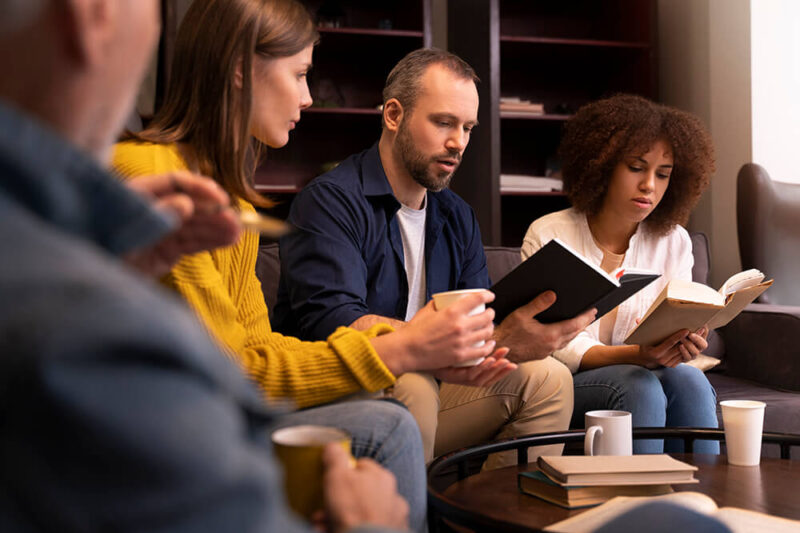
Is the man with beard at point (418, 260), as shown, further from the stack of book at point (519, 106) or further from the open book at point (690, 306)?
the stack of book at point (519, 106)

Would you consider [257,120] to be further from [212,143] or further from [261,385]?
[261,385]

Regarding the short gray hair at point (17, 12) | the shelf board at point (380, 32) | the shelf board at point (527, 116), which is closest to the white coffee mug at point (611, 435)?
the short gray hair at point (17, 12)

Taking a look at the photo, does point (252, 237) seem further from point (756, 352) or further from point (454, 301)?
point (756, 352)

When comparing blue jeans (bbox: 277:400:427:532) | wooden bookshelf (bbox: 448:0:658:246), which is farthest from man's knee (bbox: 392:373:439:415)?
wooden bookshelf (bbox: 448:0:658:246)

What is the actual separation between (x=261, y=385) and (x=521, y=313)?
0.56 meters

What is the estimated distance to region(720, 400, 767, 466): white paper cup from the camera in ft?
4.35

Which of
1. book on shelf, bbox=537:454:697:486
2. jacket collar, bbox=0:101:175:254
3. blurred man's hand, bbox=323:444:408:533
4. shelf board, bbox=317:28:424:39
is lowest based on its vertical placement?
book on shelf, bbox=537:454:697:486

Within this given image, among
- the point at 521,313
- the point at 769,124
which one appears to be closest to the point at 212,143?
the point at 521,313

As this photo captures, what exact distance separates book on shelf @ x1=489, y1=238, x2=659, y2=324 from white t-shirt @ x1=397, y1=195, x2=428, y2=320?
410 mm

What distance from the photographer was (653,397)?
5.63 feet

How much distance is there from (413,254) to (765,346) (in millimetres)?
1127

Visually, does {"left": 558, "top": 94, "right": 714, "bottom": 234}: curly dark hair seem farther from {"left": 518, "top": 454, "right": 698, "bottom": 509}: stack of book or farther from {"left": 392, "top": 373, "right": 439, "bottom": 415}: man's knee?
{"left": 518, "top": 454, "right": 698, "bottom": 509}: stack of book

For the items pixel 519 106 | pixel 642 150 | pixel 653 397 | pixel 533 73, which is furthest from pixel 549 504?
pixel 533 73

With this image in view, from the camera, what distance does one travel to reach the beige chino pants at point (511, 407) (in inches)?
64.5
